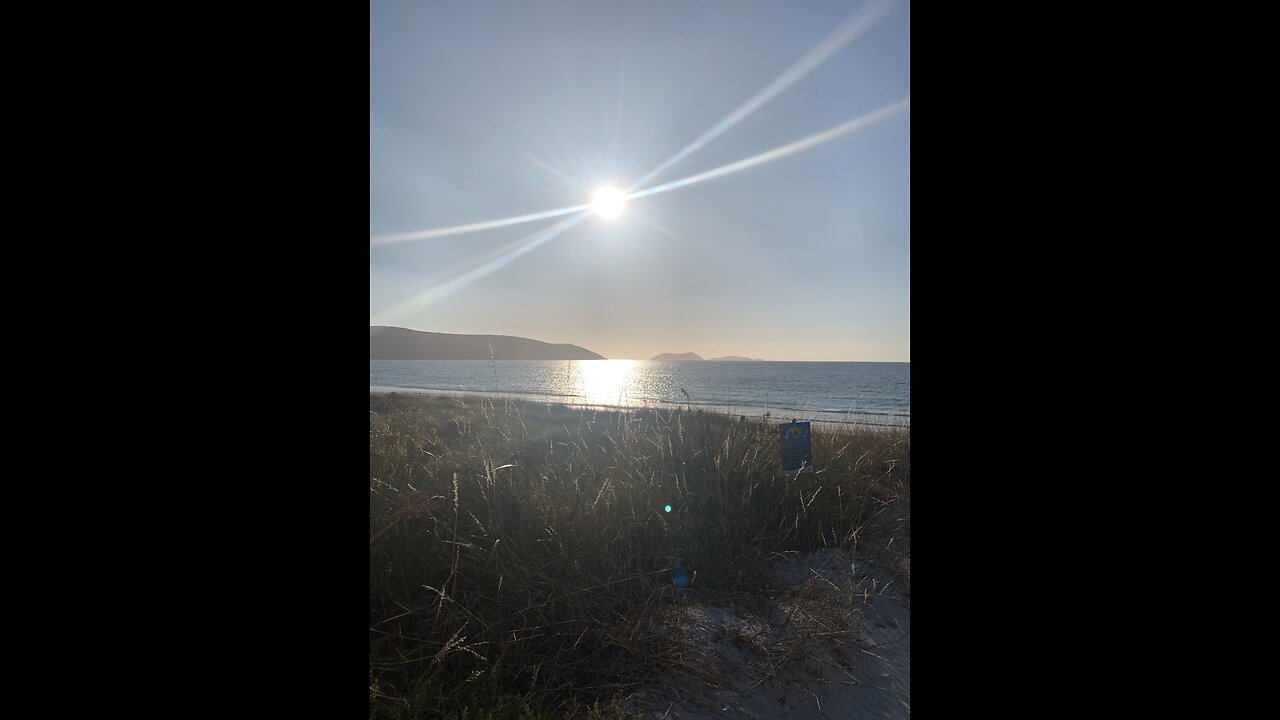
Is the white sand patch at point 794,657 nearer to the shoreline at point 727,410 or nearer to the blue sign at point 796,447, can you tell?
the blue sign at point 796,447

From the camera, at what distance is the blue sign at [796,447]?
8.46ft

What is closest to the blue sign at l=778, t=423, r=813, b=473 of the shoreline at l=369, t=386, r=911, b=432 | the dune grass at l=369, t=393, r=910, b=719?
the shoreline at l=369, t=386, r=911, b=432

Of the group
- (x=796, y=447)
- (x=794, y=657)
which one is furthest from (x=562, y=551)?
(x=796, y=447)

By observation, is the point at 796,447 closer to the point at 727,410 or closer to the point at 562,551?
the point at 562,551

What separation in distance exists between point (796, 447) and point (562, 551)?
1.31 m

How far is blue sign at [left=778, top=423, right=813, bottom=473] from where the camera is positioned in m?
2.58

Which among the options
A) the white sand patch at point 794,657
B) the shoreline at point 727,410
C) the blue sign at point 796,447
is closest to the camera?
the white sand patch at point 794,657

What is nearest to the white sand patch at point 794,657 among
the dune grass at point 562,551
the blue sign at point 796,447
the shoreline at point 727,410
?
the dune grass at point 562,551

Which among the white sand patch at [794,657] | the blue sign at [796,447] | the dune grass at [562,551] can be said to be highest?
the blue sign at [796,447]

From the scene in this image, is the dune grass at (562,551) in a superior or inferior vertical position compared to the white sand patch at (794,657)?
superior

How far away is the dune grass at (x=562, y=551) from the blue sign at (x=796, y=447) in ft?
0.84

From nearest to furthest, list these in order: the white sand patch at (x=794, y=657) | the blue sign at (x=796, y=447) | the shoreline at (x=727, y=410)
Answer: the white sand patch at (x=794, y=657)
the blue sign at (x=796, y=447)
the shoreline at (x=727, y=410)
